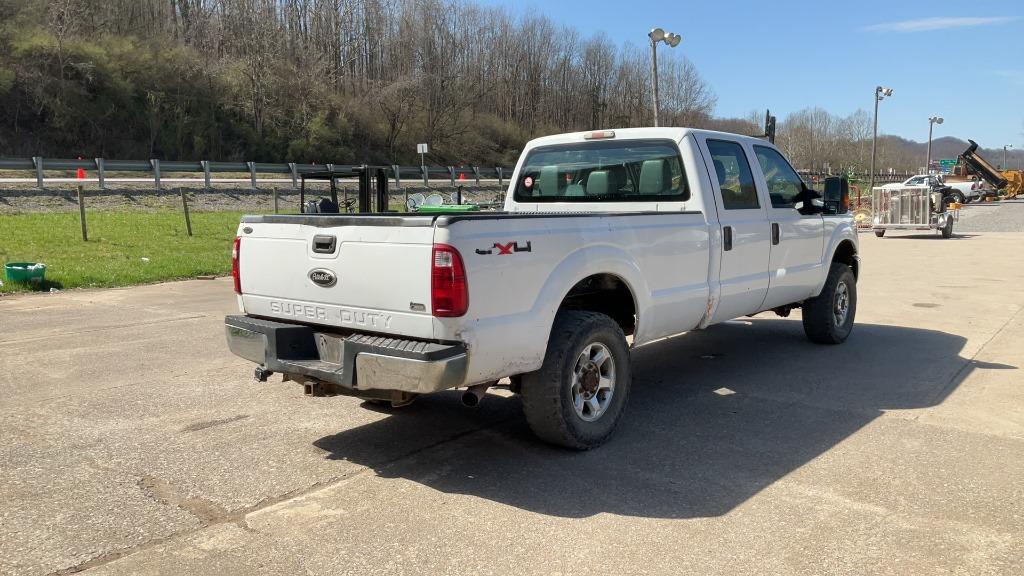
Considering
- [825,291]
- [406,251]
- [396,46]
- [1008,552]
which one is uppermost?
[396,46]

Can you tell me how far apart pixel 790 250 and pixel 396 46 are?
72.1 m

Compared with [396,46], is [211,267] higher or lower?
lower

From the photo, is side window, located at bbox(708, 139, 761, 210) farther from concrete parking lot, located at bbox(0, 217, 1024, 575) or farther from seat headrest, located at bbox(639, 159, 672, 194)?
concrete parking lot, located at bbox(0, 217, 1024, 575)

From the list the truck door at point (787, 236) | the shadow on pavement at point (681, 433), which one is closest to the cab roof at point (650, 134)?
the truck door at point (787, 236)

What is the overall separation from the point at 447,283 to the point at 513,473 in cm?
123

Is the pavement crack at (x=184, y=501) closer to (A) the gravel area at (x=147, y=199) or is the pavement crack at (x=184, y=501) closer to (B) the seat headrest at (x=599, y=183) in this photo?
(B) the seat headrest at (x=599, y=183)

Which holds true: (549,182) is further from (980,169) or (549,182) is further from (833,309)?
(980,169)

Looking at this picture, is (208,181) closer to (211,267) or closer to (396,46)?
(211,267)

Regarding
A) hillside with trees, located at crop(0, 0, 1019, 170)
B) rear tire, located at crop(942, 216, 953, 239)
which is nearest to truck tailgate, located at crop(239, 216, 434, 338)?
rear tire, located at crop(942, 216, 953, 239)

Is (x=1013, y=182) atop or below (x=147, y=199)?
atop

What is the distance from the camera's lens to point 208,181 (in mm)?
29625

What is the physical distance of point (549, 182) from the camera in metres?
6.53

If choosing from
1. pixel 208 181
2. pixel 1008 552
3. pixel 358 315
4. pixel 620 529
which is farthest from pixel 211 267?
pixel 208 181

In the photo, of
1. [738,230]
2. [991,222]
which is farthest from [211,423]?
[991,222]
